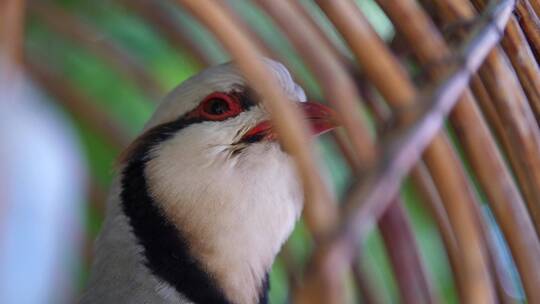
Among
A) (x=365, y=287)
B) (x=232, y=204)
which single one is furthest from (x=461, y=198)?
(x=365, y=287)

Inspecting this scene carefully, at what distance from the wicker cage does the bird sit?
0.77 ft

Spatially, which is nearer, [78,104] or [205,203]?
[205,203]

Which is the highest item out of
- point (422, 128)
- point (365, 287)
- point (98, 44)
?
point (98, 44)

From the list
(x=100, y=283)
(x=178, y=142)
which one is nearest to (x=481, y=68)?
(x=178, y=142)

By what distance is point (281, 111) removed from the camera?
1079 mm

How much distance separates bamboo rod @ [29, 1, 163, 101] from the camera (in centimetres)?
264

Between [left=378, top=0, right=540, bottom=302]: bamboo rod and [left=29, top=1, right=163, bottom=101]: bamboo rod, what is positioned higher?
[left=29, top=1, right=163, bottom=101]: bamboo rod

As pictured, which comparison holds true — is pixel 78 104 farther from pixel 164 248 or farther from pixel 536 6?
pixel 536 6

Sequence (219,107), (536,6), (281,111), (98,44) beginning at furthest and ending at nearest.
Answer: (98,44), (219,107), (536,6), (281,111)

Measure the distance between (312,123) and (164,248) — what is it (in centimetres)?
41

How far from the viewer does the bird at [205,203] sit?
169 centimetres

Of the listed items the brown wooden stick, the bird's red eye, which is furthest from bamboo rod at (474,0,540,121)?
the bird's red eye

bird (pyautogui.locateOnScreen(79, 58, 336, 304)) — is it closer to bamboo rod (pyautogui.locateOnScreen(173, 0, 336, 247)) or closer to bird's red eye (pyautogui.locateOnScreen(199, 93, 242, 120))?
bird's red eye (pyautogui.locateOnScreen(199, 93, 242, 120))

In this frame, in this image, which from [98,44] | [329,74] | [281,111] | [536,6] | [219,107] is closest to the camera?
[281,111]
